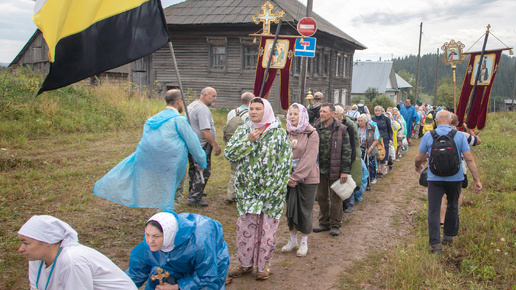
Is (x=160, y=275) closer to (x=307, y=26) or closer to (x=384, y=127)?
(x=384, y=127)

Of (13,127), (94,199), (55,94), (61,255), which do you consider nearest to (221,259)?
(61,255)

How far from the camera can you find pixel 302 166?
193 inches

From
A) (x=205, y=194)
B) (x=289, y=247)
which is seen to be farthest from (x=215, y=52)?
(x=289, y=247)

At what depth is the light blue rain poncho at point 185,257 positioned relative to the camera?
2.92 m

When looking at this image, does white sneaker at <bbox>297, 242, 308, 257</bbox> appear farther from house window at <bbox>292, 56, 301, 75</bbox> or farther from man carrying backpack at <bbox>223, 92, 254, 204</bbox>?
house window at <bbox>292, 56, 301, 75</bbox>

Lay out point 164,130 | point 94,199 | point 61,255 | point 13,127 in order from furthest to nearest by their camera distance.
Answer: point 13,127, point 94,199, point 164,130, point 61,255

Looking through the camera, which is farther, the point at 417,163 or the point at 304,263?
the point at 417,163

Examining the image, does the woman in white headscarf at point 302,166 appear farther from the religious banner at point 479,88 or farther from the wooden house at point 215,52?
the wooden house at point 215,52

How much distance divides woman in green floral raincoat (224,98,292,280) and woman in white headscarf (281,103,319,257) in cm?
61

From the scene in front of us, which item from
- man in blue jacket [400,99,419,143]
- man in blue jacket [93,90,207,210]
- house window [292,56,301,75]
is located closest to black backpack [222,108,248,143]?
man in blue jacket [93,90,207,210]

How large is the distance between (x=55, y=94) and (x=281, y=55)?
30.8 feet

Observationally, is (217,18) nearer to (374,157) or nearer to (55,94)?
(55,94)

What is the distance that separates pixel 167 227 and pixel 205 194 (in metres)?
4.65

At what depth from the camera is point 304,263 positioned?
16.2 ft
